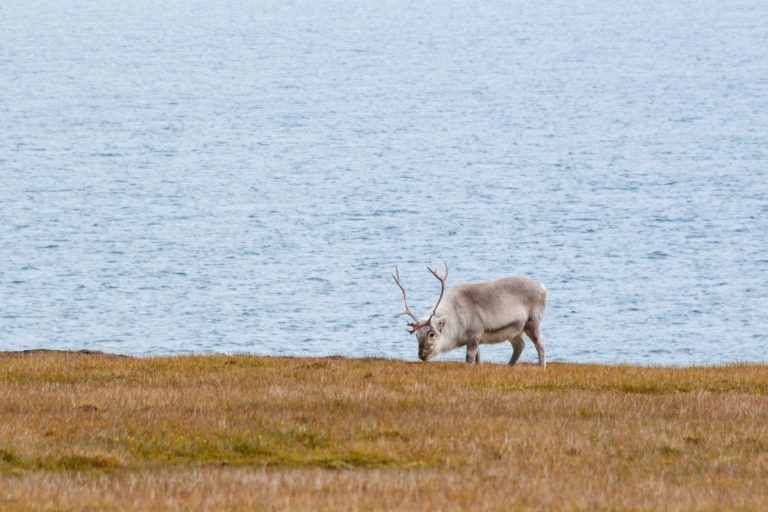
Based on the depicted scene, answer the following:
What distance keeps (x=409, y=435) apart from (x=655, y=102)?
186 metres

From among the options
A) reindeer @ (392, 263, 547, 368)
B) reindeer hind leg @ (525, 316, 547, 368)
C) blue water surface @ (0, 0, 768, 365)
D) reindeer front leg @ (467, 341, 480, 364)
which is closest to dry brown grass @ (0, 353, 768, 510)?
reindeer @ (392, 263, 547, 368)

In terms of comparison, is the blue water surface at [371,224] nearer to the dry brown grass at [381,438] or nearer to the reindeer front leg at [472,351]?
the reindeer front leg at [472,351]

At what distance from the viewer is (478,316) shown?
24969 mm

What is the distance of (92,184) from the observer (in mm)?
138750

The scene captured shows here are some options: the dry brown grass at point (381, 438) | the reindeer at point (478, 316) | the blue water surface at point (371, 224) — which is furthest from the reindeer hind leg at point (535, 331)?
the blue water surface at point (371, 224)

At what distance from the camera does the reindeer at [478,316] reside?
979 inches

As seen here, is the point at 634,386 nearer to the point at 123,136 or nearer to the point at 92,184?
the point at 92,184

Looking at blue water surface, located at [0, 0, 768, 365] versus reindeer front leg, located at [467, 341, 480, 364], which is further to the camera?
blue water surface, located at [0, 0, 768, 365]

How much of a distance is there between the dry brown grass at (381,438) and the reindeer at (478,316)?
3.94 feet

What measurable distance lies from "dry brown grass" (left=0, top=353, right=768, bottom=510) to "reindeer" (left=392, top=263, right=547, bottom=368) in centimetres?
120

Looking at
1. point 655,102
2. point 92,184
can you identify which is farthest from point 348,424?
point 655,102

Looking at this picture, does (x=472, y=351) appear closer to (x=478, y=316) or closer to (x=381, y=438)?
(x=478, y=316)

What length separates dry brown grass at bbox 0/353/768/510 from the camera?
42.6 ft

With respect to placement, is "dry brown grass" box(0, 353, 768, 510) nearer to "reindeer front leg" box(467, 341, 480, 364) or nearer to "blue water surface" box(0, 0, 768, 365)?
"reindeer front leg" box(467, 341, 480, 364)
